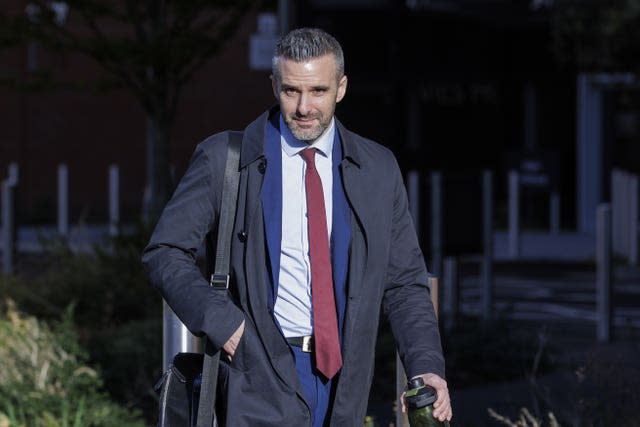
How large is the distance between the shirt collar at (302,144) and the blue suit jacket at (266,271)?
0.03 meters

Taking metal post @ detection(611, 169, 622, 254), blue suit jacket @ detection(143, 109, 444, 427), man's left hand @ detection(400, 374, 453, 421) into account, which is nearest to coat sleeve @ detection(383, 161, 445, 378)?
blue suit jacket @ detection(143, 109, 444, 427)

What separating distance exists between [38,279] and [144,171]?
17.7m

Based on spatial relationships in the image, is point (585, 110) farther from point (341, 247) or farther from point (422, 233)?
point (341, 247)

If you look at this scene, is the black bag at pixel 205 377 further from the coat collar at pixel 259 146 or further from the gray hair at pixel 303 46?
the gray hair at pixel 303 46

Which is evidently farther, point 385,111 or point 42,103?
point 42,103

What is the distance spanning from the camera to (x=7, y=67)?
28.4m

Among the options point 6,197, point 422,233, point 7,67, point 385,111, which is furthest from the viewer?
point 7,67

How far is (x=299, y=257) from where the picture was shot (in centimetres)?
378

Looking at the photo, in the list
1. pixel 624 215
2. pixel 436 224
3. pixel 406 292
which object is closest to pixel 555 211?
pixel 624 215

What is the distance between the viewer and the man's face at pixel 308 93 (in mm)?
3719

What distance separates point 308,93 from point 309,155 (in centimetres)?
19

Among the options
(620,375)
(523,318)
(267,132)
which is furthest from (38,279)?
(267,132)

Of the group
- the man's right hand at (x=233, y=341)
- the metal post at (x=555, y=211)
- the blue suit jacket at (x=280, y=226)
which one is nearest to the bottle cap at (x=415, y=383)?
the blue suit jacket at (x=280, y=226)

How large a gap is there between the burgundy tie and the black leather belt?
2 centimetres
